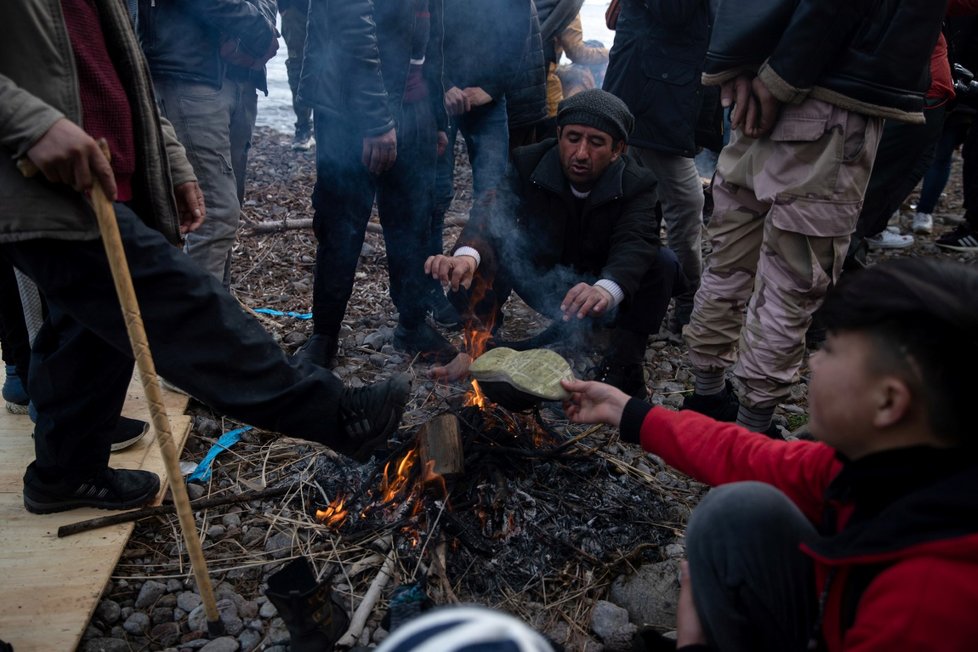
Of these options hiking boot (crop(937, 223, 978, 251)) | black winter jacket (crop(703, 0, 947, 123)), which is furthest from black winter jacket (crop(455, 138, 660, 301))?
hiking boot (crop(937, 223, 978, 251))

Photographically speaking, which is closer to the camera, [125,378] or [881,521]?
[881,521]

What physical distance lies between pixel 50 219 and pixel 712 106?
14.0 feet

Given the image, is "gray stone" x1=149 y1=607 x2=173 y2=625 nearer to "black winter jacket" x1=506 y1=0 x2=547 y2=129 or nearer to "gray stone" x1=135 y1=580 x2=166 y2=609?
"gray stone" x1=135 y1=580 x2=166 y2=609

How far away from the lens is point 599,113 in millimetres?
3709

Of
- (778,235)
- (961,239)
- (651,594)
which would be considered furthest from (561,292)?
(961,239)

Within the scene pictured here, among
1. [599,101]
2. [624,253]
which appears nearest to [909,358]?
[624,253]

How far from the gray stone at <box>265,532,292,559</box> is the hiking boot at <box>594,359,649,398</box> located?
2038mm

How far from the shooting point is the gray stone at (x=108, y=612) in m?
2.47

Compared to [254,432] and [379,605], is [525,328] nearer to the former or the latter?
[254,432]

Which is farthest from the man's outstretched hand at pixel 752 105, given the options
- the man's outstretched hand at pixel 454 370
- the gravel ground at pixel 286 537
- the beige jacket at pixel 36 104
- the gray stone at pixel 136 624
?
the gray stone at pixel 136 624

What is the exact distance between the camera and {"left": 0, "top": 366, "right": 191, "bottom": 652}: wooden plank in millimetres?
2289

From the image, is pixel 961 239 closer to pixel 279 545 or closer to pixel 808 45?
pixel 808 45

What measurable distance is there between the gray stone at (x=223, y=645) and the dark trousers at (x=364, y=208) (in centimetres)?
208

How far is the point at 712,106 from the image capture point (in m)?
4.88
